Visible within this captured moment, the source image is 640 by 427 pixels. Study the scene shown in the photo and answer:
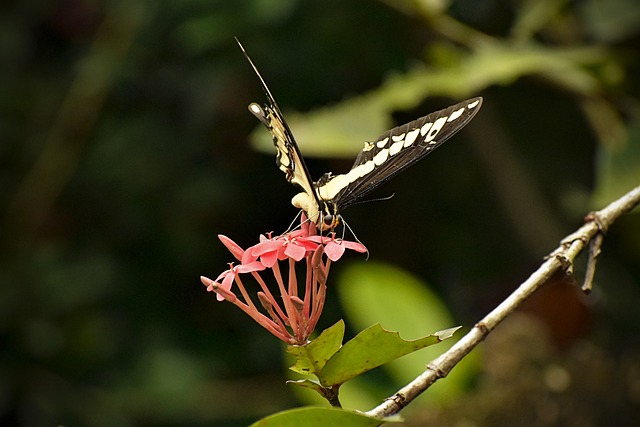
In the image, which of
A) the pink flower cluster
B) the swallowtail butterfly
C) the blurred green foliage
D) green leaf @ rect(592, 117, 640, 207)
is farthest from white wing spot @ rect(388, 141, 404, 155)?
the blurred green foliage

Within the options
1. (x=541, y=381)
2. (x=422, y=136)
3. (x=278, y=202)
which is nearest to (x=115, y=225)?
(x=278, y=202)

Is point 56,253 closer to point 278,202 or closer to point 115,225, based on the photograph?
point 115,225

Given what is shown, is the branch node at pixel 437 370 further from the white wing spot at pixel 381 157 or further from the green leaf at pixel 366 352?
the white wing spot at pixel 381 157

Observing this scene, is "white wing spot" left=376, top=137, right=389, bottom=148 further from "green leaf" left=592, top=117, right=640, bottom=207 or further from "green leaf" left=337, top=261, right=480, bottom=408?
"green leaf" left=337, top=261, right=480, bottom=408

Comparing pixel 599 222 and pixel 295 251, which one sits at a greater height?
pixel 295 251

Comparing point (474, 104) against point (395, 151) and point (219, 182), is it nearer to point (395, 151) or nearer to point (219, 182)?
point (395, 151)

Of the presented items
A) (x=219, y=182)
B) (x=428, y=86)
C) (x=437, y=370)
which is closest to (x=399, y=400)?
(x=437, y=370)
